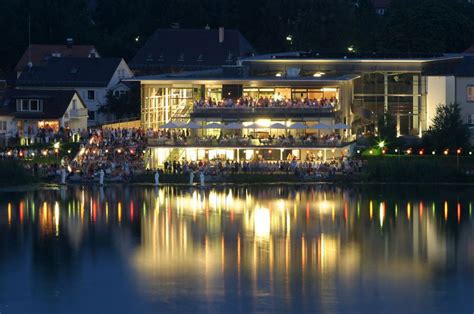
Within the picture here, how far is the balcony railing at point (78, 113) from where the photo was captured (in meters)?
62.6

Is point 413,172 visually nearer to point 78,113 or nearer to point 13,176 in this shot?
point 13,176

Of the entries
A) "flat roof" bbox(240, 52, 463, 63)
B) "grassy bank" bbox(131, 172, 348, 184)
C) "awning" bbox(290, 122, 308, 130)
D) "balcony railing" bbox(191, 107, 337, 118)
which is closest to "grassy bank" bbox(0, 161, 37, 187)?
"grassy bank" bbox(131, 172, 348, 184)

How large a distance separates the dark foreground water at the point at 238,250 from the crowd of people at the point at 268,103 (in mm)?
5381

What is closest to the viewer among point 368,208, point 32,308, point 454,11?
Answer: point 32,308

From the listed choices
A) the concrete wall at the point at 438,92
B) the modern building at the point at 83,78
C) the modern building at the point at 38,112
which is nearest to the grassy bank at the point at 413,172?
the concrete wall at the point at 438,92

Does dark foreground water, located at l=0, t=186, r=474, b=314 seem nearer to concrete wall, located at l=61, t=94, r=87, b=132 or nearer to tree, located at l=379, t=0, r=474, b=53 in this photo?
concrete wall, located at l=61, t=94, r=87, b=132

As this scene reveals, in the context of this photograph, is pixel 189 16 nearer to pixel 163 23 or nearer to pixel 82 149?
pixel 163 23

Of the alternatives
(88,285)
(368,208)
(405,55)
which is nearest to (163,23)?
(405,55)

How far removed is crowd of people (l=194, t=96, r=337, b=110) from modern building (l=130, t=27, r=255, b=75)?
60.3 ft

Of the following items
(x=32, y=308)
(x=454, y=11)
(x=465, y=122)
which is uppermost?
(x=454, y=11)

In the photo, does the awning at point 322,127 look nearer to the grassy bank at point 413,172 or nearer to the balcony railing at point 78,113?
the grassy bank at point 413,172

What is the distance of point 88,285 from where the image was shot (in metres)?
36.0

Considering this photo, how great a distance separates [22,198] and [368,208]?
1021cm

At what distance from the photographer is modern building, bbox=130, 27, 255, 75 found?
75.8m
